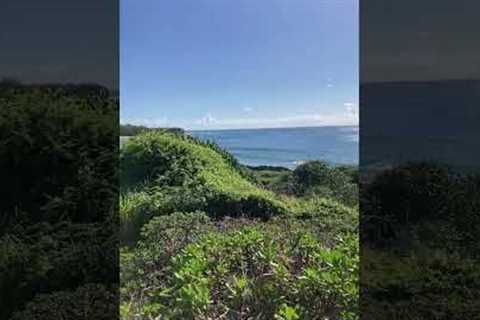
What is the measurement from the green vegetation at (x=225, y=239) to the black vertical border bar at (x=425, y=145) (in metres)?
0.36

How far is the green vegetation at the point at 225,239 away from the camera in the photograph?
4359mm

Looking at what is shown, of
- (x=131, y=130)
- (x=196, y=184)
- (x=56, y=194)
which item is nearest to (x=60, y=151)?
(x=56, y=194)

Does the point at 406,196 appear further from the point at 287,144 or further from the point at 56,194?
the point at 56,194

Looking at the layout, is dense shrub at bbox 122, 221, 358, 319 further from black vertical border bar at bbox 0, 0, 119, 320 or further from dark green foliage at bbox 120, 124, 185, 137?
dark green foliage at bbox 120, 124, 185, 137

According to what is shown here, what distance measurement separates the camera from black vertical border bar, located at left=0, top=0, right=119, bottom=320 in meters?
4.04

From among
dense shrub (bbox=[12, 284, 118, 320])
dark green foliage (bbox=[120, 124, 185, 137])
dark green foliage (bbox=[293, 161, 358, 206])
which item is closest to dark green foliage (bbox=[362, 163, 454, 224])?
dark green foliage (bbox=[293, 161, 358, 206])

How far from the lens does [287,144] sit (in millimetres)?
4652

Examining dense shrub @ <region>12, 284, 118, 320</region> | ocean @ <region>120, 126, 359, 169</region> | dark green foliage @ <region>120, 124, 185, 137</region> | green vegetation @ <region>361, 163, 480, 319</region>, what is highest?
dark green foliage @ <region>120, 124, 185, 137</region>

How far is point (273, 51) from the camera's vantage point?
4520mm

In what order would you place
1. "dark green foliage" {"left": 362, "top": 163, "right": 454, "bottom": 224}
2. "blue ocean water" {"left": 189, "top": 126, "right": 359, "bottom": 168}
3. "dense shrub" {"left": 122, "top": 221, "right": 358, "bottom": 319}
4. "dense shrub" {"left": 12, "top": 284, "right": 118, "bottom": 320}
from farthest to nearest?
"blue ocean water" {"left": 189, "top": 126, "right": 359, "bottom": 168} < "dense shrub" {"left": 122, "top": 221, "right": 358, "bottom": 319} < "dark green foliage" {"left": 362, "top": 163, "right": 454, "bottom": 224} < "dense shrub" {"left": 12, "top": 284, "right": 118, "bottom": 320}

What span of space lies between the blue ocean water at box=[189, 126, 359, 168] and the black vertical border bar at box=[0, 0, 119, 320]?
0.80 meters

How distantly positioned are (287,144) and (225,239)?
71 cm

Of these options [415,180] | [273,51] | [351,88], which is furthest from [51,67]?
[415,180]

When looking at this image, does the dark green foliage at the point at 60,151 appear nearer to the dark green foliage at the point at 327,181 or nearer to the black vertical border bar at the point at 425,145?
the dark green foliage at the point at 327,181
